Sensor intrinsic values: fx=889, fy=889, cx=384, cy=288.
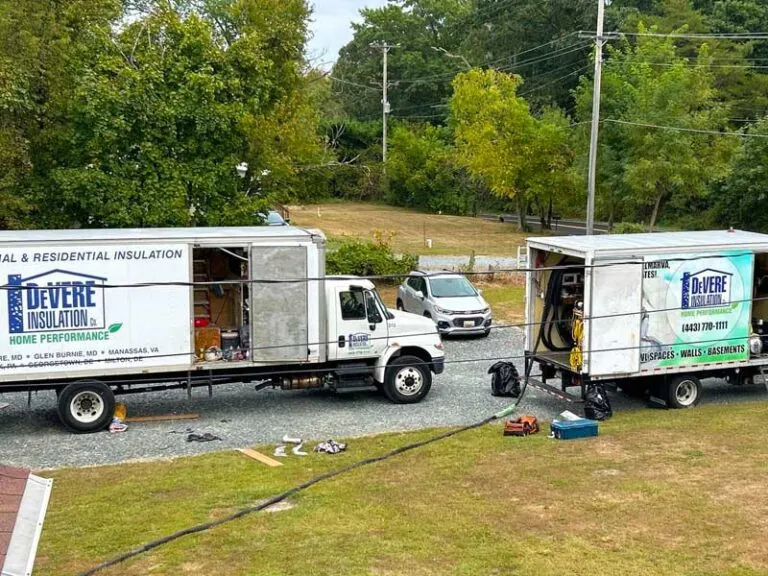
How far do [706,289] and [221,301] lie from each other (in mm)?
8978

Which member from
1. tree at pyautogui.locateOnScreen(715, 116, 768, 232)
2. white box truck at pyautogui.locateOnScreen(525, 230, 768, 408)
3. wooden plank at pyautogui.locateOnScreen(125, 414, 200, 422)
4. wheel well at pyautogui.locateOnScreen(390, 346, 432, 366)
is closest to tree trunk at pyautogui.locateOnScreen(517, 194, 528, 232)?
tree at pyautogui.locateOnScreen(715, 116, 768, 232)

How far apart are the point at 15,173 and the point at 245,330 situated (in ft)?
31.0

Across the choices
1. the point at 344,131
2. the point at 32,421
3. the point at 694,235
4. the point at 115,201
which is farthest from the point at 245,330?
the point at 344,131

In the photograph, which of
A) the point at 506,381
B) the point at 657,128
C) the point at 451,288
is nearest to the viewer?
the point at 506,381

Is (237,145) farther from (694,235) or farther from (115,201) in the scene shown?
(694,235)

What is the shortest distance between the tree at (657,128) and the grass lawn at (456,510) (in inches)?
1153

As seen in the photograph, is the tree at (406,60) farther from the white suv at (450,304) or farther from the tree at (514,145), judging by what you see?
the white suv at (450,304)

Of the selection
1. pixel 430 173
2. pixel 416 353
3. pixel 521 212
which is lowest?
pixel 416 353

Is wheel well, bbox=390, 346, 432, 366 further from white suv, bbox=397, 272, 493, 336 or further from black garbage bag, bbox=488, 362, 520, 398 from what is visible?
white suv, bbox=397, 272, 493, 336

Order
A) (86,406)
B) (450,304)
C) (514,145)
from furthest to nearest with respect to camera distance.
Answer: (514,145) → (450,304) → (86,406)

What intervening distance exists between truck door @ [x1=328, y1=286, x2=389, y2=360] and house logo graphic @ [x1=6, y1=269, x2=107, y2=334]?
4030 mm

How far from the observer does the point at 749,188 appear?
42656 millimetres

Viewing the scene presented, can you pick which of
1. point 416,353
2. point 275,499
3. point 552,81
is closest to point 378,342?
point 416,353

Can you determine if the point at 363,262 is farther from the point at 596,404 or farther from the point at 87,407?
the point at 87,407
